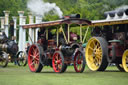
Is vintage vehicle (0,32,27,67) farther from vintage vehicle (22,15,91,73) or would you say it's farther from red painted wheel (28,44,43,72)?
vintage vehicle (22,15,91,73)

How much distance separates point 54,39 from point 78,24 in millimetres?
1038

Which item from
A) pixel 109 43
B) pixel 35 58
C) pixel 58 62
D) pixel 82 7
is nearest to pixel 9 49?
pixel 35 58

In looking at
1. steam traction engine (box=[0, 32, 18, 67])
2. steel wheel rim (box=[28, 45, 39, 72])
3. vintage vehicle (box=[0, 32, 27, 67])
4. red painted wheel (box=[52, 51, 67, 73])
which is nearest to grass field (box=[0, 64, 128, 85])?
red painted wheel (box=[52, 51, 67, 73])

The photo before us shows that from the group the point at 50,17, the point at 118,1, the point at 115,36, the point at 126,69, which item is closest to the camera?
the point at 126,69

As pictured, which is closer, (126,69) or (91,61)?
(126,69)

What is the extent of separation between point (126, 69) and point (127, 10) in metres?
2.04

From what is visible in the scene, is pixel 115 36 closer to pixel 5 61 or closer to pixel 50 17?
pixel 5 61

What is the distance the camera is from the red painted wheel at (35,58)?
1862 centimetres

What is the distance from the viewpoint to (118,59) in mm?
18500

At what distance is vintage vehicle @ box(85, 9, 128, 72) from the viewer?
59.1 feet

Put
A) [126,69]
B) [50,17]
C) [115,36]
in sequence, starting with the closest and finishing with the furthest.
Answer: [126,69] < [115,36] < [50,17]

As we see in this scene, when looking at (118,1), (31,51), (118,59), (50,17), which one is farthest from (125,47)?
(50,17)

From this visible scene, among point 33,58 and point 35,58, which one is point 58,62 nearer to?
point 35,58

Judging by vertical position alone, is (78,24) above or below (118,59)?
above
